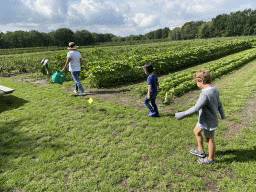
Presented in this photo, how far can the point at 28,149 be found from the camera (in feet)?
11.3

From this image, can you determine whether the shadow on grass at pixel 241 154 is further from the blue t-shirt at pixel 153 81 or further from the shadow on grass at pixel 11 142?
the shadow on grass at pixel 11 142

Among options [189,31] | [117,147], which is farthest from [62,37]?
[117,147]

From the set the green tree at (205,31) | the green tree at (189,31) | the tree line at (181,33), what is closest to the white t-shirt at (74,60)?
the tree line at (181,33)

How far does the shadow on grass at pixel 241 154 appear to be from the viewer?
9.51ft

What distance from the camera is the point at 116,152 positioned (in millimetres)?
3277

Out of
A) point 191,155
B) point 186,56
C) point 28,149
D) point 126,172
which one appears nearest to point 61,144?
point 28,149

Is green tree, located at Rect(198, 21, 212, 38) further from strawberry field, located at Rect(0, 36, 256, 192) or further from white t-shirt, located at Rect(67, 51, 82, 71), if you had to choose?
white t-shirt, located at Rect(67, 51, 82, 71)

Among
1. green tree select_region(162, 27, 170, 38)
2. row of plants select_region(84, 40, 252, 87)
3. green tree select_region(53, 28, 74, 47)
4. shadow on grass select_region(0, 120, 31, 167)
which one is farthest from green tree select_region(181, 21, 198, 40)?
shadow on grass select_region(0, 120, 31, 167)

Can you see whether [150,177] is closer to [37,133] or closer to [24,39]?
[37,133]

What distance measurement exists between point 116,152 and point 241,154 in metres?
2.55

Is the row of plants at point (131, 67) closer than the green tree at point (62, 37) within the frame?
Yes

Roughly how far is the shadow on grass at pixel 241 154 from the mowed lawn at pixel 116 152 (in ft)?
0.06

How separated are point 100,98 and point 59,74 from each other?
203 centimetres

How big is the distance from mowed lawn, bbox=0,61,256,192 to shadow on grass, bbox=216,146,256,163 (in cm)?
2
